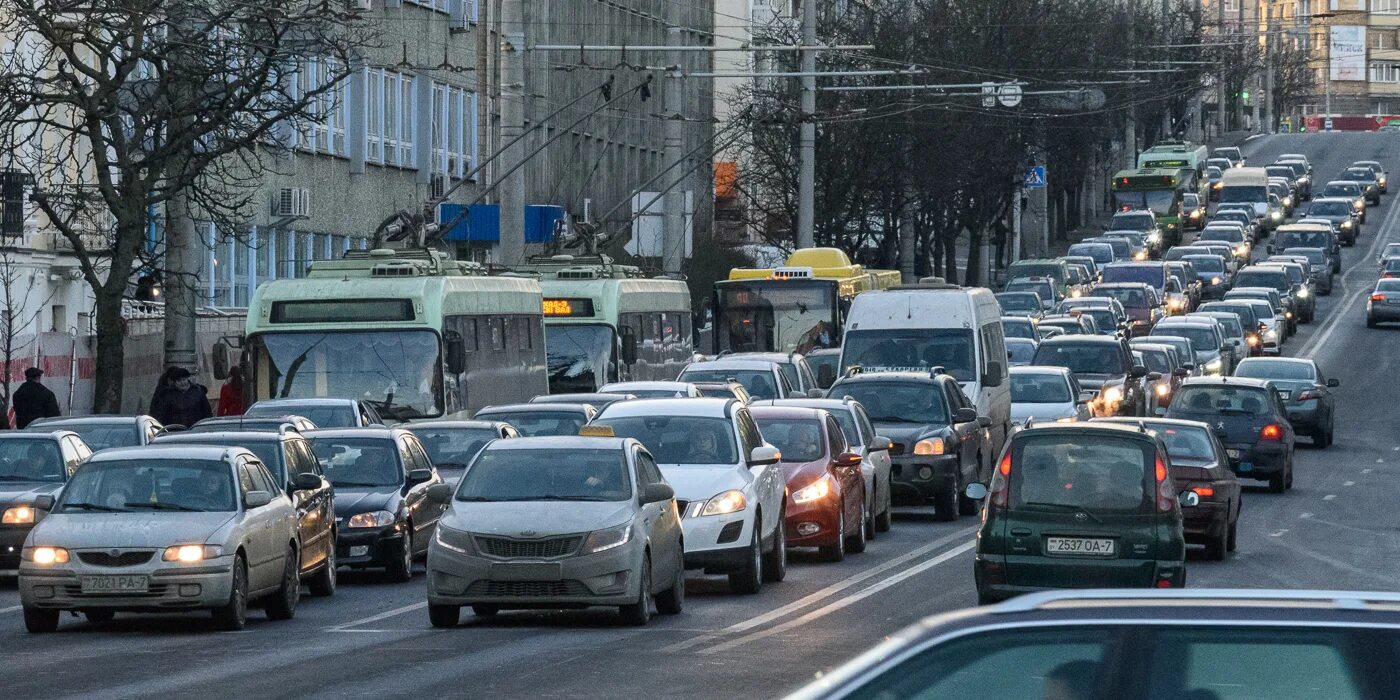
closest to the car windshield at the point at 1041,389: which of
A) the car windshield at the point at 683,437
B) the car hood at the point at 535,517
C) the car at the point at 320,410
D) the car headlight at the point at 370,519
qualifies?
the car at the point at 320,410

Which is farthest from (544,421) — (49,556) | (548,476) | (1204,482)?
(49,556)

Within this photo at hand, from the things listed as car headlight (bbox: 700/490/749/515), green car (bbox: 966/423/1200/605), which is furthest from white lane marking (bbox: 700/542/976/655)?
green car (bbox: 966/423/1200/605)

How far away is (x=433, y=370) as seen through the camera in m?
26.4

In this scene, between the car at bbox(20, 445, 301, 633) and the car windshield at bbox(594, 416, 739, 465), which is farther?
the car windshield at bbox(594, 416, 739, 465)

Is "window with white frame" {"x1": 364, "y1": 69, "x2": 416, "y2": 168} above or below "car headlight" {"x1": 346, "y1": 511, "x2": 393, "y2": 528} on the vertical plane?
above

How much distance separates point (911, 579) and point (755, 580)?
5.80ft

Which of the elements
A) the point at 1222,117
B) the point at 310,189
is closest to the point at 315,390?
the point at 310,189

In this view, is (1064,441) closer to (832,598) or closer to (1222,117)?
(832,598)

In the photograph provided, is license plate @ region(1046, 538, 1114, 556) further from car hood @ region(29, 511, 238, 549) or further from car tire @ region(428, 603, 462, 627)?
car hood @ region(29, 511, 238, 549)

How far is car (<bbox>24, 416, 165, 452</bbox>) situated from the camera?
78.0 feet

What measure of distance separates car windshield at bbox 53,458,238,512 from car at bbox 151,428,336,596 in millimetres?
1167

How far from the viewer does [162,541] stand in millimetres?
16969

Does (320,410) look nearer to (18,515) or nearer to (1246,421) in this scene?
(18,515)

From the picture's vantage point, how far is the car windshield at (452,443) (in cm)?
2470
